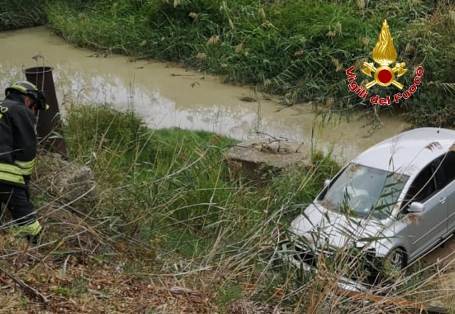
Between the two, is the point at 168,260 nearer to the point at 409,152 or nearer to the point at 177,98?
the point at 409,152


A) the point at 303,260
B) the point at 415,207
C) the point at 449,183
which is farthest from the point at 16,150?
the point at 449,183

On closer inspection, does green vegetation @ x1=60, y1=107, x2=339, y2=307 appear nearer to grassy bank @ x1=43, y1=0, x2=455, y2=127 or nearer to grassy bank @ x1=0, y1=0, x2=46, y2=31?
grassy bank @ x1=43, y1=0, x2=455, y2=127

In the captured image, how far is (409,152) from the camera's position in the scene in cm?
769

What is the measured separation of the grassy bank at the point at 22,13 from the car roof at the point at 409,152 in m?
14.7

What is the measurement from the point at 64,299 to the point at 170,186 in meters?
2.18

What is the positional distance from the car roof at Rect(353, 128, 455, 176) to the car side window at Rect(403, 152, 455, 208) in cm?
8

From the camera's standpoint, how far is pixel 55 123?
627cm

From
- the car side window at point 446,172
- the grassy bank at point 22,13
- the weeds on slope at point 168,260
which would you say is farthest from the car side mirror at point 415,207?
the grassy bank at point 22,13

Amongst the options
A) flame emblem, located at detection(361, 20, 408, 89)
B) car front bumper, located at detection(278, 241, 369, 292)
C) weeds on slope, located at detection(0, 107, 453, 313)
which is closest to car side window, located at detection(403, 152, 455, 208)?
flame emblem, located at detection(361, 20, 408, 89)

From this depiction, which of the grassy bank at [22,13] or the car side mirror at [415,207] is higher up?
the car side mirror at [415,207]

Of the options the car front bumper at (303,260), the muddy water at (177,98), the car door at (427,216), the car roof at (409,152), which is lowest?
the muddy water at (177,98)

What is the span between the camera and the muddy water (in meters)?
11.5

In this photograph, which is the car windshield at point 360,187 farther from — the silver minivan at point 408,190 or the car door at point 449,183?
the car door at point 449,183

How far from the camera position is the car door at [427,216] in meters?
7.06
